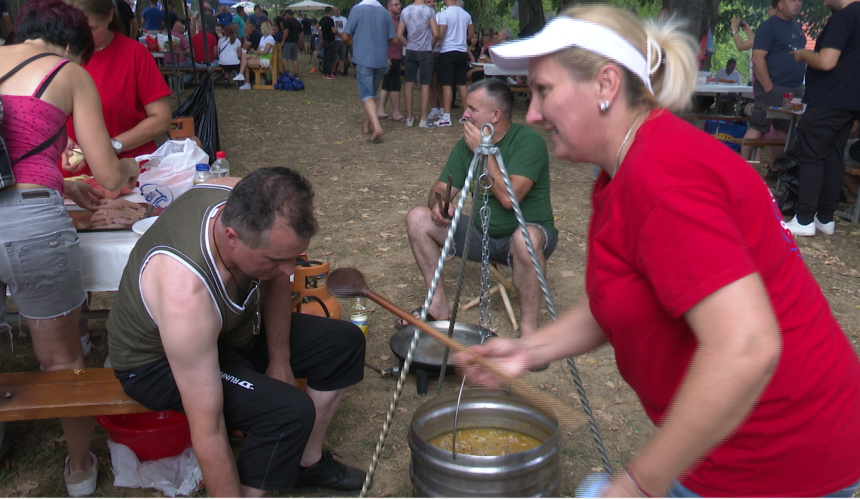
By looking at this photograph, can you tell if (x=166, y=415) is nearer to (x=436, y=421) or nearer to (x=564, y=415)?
(x=436, y=421)

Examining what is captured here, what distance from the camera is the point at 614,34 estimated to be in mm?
1256

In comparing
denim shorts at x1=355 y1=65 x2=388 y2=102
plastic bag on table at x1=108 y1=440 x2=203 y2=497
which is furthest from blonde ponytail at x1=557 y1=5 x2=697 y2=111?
denim shorts at x1=355 y1=65 x2=388 y2=102

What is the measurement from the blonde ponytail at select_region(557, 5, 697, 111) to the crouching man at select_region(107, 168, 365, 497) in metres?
1.11

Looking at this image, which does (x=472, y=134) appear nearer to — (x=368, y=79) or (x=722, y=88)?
(x=368, y=79)

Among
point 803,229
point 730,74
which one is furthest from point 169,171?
point 730,74

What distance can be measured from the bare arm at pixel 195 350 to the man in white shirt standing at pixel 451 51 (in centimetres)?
874

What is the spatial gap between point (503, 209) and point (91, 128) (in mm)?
2304

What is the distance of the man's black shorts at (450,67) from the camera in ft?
34.2

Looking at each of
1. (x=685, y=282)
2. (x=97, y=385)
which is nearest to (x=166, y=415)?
(x=97, y=385)

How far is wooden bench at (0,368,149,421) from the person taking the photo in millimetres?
2436

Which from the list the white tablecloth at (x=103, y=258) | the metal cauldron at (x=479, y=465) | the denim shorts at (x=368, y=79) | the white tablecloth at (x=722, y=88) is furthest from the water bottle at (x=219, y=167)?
the white tablecloth at (x=722, y=88)

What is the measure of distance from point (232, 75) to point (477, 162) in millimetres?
14957

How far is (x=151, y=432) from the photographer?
8.91 feet

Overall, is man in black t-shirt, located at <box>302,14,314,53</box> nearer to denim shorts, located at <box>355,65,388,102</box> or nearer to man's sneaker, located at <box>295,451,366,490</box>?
denim shorts, located at <box>355,65,388,102</box>
